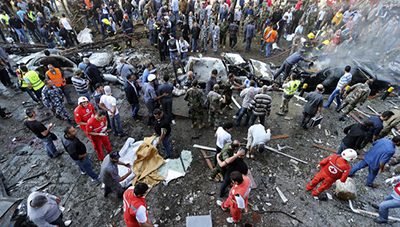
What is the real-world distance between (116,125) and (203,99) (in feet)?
10.2

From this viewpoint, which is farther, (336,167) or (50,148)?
(50,148)

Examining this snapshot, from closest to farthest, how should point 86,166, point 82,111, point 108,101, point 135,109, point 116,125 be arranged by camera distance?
point 86,166
point 82,111
point 108,101
point 116,125
point 135,109

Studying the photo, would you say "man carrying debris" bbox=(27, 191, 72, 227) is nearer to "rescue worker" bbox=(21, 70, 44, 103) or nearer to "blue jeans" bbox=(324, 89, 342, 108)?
"rescue worker" bbox=(21, 70, 44, 103)

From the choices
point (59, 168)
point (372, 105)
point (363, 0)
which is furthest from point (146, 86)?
point (363, 0)

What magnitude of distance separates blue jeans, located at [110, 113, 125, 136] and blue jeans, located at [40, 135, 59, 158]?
167cm

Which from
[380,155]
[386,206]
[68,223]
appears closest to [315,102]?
[380,155]

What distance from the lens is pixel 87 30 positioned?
13461 mm

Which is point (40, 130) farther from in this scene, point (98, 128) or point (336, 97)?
point (336, 97)

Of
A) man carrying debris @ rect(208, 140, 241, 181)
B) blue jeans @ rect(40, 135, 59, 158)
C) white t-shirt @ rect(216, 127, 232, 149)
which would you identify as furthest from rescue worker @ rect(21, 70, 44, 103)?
man carrying debris @ rect(208, 140, 241, 181)

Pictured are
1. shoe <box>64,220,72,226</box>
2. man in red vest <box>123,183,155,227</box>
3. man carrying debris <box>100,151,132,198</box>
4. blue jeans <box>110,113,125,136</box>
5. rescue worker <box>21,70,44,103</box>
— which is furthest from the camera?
rescue worker <box>21,70,44,103</box>

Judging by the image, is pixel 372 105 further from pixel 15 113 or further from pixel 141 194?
pixel 15 113

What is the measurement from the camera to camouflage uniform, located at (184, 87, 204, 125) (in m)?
6.11

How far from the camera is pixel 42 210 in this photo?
3.19 metres

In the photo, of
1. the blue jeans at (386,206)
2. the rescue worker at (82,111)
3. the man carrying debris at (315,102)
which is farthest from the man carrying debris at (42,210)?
the man carrying debris at (315,102)
